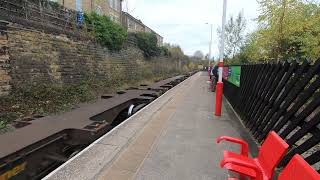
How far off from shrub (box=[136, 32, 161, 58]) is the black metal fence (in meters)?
22.3

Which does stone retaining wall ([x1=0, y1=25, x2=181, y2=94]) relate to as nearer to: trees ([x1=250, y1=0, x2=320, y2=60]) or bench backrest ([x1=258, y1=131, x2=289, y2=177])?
bench backrest ([x1=258, y1=131, x2=289, y2=177])

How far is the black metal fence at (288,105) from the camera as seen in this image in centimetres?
393

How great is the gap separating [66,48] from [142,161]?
9551 mm

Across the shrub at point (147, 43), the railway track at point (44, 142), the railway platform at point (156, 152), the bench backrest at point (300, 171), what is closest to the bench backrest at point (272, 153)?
the bench backrest at point (300, 171)

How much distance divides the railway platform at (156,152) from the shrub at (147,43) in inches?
842

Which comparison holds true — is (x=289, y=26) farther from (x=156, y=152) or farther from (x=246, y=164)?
(x=246, y=164)

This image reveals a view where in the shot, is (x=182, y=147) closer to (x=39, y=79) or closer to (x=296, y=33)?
(x=39, y=79)

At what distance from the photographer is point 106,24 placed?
1797 centimetres

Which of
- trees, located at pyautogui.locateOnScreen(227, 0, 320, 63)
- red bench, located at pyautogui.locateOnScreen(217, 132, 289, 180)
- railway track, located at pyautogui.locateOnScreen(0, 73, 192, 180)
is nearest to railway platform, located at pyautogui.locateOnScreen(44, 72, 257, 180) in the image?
railway track, located at pyautogui.locateOnScreen(0, 73, 192, 180)

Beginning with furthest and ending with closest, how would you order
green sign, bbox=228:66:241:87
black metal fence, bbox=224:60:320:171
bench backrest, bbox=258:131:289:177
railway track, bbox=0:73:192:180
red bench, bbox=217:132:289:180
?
1. green sign, bbox=228:66:241:87
2. railway track, bbox=0:73:192:180
3. black metal fence, bbox=224:60:320:171
4. red bench, bbox=217:132:289:180
5. bench backrest, bbox=258:131:289:177

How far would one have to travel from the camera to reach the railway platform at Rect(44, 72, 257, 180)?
445 centimetres

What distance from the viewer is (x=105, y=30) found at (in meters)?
17.9

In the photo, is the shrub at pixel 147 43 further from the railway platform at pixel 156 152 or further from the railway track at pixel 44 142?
the railway track at pixel 44 142

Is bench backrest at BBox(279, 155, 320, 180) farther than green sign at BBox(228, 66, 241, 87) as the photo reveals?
No
